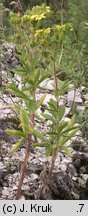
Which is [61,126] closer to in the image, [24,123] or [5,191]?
[24,123]

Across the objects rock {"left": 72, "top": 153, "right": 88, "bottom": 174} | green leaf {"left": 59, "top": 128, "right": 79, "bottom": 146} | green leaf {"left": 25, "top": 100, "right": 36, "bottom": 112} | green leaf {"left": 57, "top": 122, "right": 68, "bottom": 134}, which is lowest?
rock {"left": 72, "top": 153, "right": 88, "bottom": 174}

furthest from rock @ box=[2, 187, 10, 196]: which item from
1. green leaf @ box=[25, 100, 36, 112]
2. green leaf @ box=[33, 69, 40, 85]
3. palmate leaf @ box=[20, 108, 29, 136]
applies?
green leaf @ box=[33, 69, 40, 85]

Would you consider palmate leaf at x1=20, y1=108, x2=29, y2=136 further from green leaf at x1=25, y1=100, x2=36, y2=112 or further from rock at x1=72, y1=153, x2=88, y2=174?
rock at x1=72, y1=153, x2=88, y2=174

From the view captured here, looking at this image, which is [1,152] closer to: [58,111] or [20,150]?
[20,150]

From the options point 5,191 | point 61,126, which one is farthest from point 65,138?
point 5,191

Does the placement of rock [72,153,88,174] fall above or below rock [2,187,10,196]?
above

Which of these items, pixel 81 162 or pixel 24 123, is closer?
pixel 24 123

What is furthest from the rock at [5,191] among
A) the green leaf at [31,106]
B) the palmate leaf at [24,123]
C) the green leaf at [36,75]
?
the green leaf at [36,75]

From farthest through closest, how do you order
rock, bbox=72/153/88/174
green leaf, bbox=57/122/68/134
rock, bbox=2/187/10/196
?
1. rock, bbox=72/153/88/174
2. rock, bbox=2/187/10/196
3. green leaf, bbox=57/122/68/134

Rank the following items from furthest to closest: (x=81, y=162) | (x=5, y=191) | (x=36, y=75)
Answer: (x=81, y=162) → (x=5, y=191) → (x=36, y=75)

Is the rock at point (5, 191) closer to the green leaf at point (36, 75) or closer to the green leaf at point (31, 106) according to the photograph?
the green leaf at point (31, 106)

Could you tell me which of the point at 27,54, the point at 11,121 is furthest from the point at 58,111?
the point at 11,121

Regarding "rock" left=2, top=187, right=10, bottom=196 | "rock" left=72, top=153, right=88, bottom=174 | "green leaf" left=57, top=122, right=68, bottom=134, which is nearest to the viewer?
"green leaf" left=57, top=122, right=68, bottom=134

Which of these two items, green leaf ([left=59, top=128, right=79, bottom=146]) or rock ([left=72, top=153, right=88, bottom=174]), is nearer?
green leaf ([left=59, top=128, right=79, bottom=146])
